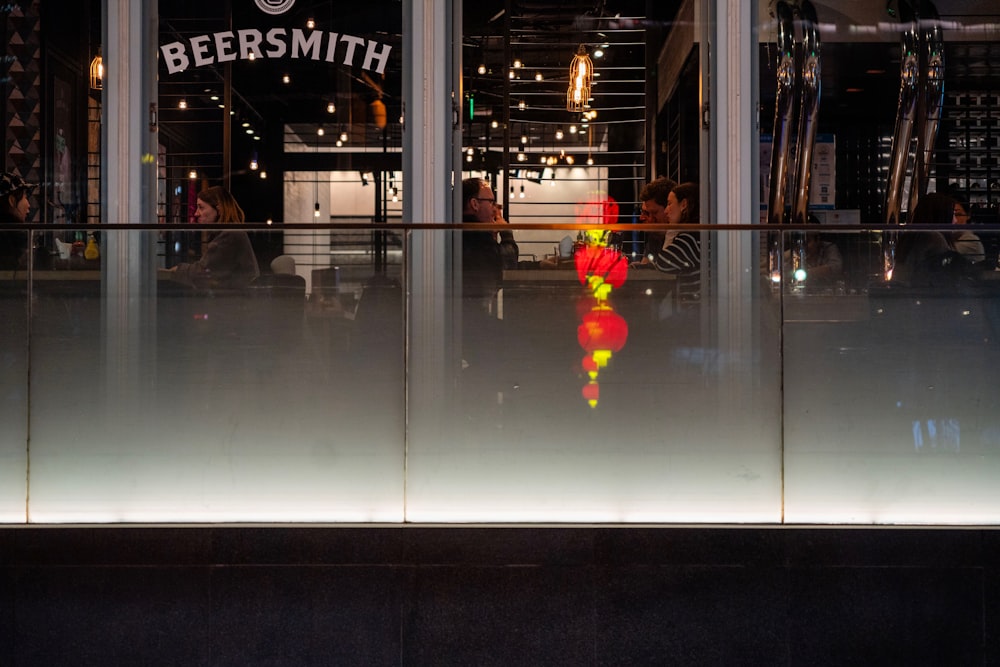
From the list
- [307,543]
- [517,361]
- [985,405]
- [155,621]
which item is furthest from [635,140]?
[155,621]

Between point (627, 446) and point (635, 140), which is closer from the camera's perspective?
point (627, 446)

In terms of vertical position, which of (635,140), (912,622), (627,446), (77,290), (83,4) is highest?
(83,4)

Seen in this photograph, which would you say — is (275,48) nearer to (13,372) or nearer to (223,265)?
(223,265)

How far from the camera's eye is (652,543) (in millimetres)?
4168

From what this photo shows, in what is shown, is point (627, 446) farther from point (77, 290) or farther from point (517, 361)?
point (77, 290)

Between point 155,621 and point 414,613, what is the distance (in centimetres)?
100

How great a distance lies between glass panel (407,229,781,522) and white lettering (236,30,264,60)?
1.73 metres

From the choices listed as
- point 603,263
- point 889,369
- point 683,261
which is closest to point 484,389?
point 603,263

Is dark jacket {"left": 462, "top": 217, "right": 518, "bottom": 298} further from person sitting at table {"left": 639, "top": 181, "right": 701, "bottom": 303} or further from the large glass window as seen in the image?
person sitting at table {"left": 639, "top": 181, "right": 701, "bottom": 303}

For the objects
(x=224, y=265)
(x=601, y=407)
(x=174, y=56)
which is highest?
(x=174, y=56)

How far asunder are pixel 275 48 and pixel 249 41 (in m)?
0.12

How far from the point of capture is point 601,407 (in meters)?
4.18

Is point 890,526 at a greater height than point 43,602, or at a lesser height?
greater

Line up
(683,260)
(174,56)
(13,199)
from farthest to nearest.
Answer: (174,56), (13,199), (683,260)
